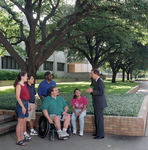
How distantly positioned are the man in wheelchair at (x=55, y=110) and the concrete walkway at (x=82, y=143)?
1.15 ft

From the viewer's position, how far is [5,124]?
6.21 meters

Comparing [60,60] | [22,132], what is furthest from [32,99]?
[60,60]

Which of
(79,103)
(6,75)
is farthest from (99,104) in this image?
(6,75)

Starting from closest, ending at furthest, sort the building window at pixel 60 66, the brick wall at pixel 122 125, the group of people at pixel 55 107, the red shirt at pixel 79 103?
the group of people at pixel 55 107, the brick wall at pixel 122 125, the red shirt at pixel 79 103, the building window at pixel 60 66

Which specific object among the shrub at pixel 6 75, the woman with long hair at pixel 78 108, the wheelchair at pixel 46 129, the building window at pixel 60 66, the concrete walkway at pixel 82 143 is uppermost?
the building window at pixel 60 66

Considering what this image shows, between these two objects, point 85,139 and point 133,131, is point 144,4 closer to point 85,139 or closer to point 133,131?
point 133,131

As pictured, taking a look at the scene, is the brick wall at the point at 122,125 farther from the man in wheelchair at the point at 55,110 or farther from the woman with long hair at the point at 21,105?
the woman with long hair at the point at 21,105

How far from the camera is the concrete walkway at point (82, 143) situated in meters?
4.83

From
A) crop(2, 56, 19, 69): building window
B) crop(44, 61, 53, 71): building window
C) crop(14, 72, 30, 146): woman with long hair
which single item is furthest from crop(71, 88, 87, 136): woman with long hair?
crop(44, 61, 53, 71): building window

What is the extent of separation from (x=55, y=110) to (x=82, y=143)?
1.17 m

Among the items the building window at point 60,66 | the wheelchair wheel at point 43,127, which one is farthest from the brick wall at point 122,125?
the building window at point 60,66

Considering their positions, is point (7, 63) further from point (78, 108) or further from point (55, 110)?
point (55, 110)

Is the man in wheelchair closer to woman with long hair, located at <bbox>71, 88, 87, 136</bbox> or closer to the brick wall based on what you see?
woman with long hair, located at <bbox>71, 88, 87, 136</bbox>

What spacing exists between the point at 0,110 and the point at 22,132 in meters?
2.39
